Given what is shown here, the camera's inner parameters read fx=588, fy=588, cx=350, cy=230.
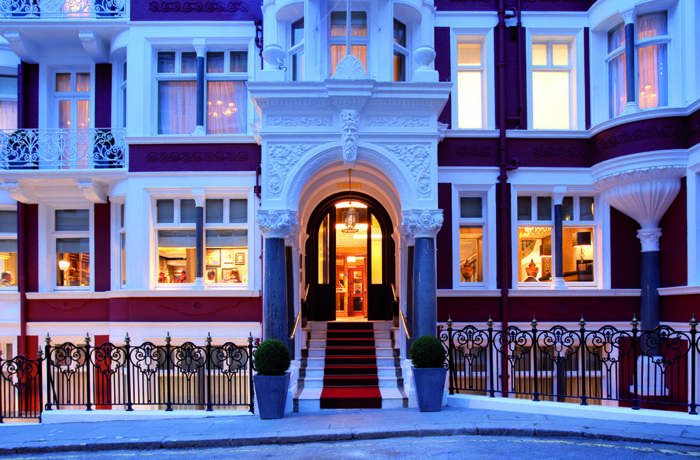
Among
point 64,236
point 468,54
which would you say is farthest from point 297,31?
point 64,236

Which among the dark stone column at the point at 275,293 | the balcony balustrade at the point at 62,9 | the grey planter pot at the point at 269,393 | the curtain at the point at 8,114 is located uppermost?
the balcony balustrade at the point at 62,9

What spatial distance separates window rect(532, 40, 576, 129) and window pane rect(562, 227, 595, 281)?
285 centimetres

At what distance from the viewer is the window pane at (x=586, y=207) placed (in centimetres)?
1540

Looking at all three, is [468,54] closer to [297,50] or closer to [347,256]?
[297,50]

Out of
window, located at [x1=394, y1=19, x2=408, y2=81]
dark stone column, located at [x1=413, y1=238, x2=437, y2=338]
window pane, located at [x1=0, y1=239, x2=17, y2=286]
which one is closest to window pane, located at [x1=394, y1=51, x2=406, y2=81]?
window, located at [x1=394, y1=19, x2=408, y2=81]

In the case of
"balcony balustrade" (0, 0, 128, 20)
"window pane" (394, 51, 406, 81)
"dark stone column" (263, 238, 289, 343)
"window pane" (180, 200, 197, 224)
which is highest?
"balcony balustrade" (0, 0, 128, 20)

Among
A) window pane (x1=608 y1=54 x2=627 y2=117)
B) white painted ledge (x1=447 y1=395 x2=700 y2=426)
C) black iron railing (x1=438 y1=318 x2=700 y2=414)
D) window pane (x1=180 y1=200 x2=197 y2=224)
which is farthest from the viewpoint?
window pane (x1=180 y1=200 x2=197 y2=224)

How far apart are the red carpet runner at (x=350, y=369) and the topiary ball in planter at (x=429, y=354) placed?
1.42 m

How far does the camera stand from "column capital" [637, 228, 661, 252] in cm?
1413

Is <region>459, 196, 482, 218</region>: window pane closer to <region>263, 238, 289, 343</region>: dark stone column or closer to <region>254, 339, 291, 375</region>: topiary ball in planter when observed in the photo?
<region>263, 238, 289, 343</region>: dark stone column

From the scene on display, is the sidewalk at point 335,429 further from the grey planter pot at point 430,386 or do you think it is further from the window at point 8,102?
the window at point 8,102

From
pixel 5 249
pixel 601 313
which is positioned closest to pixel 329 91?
pixel 601 313

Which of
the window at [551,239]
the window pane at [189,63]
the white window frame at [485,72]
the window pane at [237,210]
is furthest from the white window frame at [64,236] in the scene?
the window at [551,239]

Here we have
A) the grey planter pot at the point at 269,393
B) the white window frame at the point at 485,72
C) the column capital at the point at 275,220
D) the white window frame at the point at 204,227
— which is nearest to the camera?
the grey planter pot at the point at 269,393
